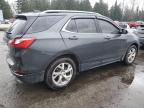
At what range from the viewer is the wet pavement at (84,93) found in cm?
360

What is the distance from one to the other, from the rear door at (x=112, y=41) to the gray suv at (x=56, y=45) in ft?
0.09

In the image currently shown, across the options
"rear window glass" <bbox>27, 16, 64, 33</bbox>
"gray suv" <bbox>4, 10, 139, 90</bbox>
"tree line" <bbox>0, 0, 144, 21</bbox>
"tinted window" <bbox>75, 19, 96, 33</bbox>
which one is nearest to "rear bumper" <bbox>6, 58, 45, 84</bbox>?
"gray suv" <bbox>4, 10, 139, 90</bbox>

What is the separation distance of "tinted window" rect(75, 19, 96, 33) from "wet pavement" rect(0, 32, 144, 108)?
126cm

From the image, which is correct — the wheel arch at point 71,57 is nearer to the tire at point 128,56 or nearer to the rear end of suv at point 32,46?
the rear end of suv at point 32,46

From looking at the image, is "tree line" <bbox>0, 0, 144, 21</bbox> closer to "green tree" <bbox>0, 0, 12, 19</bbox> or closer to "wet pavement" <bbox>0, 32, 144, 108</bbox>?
"green tree" <bbox>0, 0, 12, 19</bbox>

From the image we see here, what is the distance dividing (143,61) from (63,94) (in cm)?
407

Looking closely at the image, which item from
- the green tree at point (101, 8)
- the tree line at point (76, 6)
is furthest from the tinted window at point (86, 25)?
the green tree at point (101, 8)

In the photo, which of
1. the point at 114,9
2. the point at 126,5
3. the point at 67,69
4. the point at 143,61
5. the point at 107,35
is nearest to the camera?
the point at 67,69

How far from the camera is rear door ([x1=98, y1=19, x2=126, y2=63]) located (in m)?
5.06

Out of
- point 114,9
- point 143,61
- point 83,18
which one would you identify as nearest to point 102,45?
point 83,18

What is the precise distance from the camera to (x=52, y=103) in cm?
362

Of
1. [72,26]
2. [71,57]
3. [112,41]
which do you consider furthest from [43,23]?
[112,41]

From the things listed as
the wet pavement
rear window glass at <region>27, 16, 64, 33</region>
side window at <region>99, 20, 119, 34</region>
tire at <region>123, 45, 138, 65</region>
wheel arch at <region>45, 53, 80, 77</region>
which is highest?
rear window glass at <region>27, 16, 64, 33</region>

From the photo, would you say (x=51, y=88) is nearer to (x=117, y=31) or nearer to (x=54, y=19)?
(x=54, y=19)
